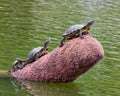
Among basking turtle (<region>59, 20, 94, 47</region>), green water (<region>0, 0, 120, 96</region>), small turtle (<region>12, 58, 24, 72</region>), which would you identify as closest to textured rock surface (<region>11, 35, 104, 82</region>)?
basking turtle (<region>59, 20, 94, 47</region>)

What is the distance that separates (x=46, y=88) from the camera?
11.9 m

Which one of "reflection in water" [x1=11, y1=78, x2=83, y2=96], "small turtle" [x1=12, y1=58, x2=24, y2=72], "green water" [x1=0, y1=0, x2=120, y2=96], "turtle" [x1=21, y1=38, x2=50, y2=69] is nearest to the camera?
"reflection in water" [x1=11, y1=78, x2=83, y2=96]

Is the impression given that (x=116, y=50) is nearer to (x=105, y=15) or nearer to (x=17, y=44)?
(x=17, y=44)

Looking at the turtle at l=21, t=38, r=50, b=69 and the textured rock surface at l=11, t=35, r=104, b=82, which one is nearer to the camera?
the textured rock surface at l=11, t=35, r=104, b=82

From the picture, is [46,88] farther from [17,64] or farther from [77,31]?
[77,31]

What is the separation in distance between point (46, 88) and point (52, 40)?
6.48 metres

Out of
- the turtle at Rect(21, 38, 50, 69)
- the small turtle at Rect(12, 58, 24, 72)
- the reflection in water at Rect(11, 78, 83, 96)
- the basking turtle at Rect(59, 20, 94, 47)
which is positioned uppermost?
the basking turtle at Rect(59, 20, 94, 47)

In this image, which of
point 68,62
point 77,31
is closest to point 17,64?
point 68,62

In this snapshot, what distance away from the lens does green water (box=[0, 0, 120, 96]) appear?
11.9 m

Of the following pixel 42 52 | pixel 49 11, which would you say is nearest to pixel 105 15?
pixel 49 11

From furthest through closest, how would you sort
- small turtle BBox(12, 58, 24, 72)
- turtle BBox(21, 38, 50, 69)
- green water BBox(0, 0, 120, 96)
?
small turtle BBox(12, 58, 24, 72), turtle BBox(21, 38, 50, 69), green water BBox(0, 0, 120, 96)

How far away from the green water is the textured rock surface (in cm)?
26

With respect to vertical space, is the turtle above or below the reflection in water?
above

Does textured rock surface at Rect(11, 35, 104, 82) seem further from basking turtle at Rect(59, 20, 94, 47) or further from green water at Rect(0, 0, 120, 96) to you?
green water at Rect(0, 0, 120, 96)
